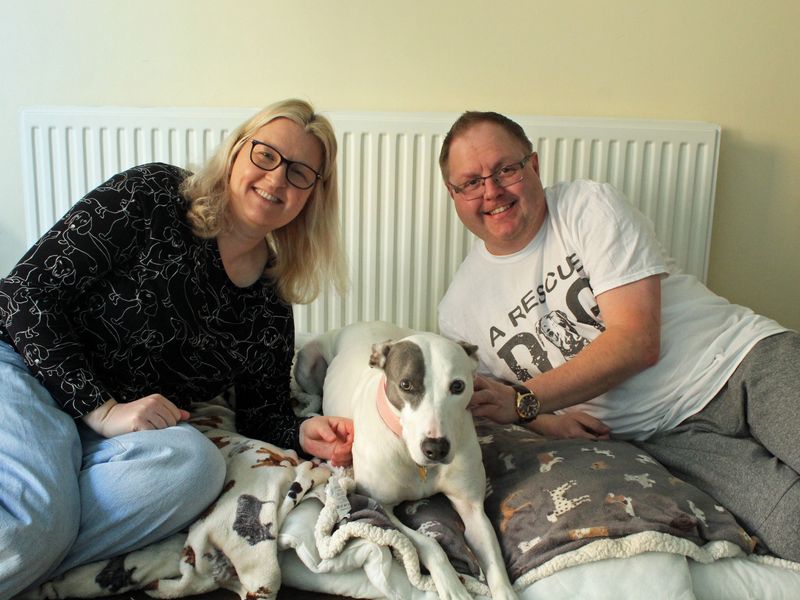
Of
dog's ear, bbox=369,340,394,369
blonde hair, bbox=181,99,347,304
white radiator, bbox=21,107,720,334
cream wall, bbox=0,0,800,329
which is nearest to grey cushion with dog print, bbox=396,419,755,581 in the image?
dog's ear, bbox=369,340,394,369

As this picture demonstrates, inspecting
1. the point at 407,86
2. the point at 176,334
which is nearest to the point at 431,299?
the point at 407,86

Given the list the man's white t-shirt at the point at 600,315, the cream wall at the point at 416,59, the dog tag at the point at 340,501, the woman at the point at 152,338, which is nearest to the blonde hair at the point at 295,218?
the woman at the point at 152,338

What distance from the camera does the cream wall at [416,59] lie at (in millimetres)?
2475

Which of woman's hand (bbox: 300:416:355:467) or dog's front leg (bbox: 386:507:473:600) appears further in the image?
woman's hand (bbox: 300:416:355:467)

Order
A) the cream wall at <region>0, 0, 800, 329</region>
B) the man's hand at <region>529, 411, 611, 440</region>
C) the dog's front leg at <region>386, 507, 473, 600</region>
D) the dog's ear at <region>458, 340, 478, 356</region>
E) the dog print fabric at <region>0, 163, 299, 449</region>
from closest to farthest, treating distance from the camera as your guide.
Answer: the dog's front leg at <region>386, 507, 473, 600</region> < the dog print fabric at <region>0, 163, 299, 449</region> < the dog's ear at <region>458, 340, 478, 356</region> < the man's hand at <region>529, 411, 611, 440</region> < the cream wall at <region>0, 0, 800, 329</region>

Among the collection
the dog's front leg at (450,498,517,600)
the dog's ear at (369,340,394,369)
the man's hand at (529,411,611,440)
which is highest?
the dog's ear at (369,340,394,369)

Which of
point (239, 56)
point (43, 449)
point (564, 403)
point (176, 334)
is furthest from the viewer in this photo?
point (239, 56)

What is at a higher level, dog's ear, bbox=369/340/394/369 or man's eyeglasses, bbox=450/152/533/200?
man's eyeglasses, bbox=450/152/533/200

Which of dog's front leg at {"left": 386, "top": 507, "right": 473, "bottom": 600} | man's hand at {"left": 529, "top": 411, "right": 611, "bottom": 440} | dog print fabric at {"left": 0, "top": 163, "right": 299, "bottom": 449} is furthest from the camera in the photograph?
man's hand at {"left": 529, "top": 411, "right": 611, "bottom": 440}

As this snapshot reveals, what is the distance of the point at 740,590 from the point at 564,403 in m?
0.53

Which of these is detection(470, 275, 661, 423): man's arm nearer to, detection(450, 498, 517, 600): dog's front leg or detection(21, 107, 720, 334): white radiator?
detection(450, 498, 517, 600): dog's front leg

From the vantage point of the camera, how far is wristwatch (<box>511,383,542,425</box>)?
5.33 feet

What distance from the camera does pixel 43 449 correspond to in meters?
1.29

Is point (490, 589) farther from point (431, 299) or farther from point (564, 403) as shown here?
point (431, 299)
